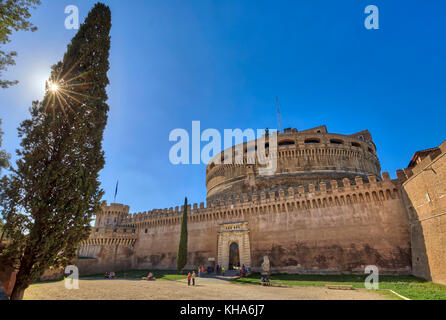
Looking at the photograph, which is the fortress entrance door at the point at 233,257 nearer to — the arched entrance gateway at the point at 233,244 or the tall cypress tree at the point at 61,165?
the arched entrance gateway at the point at 233,244

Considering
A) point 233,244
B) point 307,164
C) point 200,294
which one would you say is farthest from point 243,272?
point 307,164

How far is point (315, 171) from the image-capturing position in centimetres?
3300

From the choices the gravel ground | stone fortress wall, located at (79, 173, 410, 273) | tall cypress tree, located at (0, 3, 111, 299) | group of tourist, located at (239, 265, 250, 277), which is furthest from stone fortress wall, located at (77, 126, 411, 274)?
tall cypress tree, located at (0, 3, 111, 299)

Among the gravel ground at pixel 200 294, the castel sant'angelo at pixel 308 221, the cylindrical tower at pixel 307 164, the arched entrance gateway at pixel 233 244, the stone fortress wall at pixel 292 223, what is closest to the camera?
the gravel ground at pixel 200 294

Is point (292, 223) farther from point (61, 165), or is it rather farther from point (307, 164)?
point (61, 165)

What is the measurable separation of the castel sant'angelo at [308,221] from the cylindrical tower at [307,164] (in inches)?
6.1

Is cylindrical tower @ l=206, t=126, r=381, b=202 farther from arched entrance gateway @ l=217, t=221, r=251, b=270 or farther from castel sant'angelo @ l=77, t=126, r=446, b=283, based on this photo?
arched entrance gateway @ l=217, t=221, r=251, b=270

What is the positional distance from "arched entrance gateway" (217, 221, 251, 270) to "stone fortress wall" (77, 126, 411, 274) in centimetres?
11

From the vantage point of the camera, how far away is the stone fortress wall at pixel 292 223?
18.8 metres

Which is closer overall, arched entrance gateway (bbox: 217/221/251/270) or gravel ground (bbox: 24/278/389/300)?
gravel ground (bbox: 24/278/389/300)

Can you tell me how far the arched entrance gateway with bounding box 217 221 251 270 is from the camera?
24.3 meters

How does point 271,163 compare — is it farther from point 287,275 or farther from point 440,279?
point 440,279

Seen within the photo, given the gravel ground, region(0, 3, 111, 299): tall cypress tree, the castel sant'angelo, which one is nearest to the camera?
region(0, 3, 111, 299): tall cypress tree

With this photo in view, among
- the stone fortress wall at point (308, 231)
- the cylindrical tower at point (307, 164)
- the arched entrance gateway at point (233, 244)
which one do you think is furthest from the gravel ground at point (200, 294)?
the cylindrical tower at point (307, 164)
